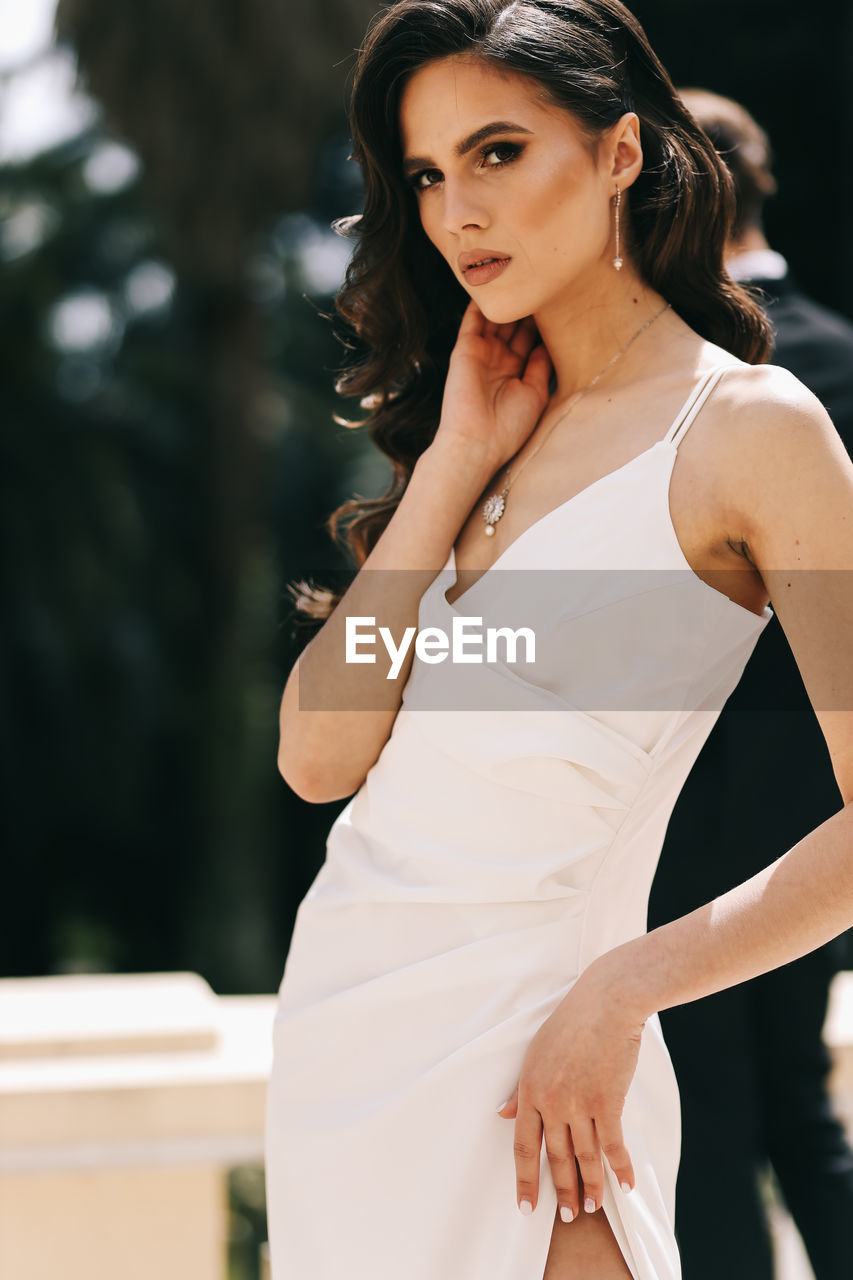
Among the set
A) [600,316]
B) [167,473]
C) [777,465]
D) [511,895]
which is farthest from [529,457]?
[167,473]

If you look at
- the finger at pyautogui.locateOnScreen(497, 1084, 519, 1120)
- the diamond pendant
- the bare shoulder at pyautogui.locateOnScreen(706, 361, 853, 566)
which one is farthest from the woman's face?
the finger at pyautogui.locateOnScreen(497, 1084, 519, 1120)

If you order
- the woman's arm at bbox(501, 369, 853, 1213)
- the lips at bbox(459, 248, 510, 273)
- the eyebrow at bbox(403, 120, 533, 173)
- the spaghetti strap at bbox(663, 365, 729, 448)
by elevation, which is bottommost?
the woman's arm at bbox(501, 369, 853, 1213)

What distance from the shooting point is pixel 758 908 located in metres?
1.40

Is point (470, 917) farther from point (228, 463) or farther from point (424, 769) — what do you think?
point (228, 463)

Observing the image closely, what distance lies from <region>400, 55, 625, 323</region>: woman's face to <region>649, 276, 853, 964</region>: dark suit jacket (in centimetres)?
61

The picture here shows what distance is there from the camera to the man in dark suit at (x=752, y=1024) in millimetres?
2219

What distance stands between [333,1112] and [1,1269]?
963mm

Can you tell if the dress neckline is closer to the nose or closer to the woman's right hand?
the woman's right hand

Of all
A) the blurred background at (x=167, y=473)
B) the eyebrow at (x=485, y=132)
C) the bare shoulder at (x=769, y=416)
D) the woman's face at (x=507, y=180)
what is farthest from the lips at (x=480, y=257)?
the blurred background at (x=167, y=473)

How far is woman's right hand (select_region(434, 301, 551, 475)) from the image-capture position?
71.9 inches

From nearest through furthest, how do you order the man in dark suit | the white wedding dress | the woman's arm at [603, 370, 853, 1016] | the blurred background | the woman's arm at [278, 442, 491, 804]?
the woman's arm at [603, 370, 853, 1016] → the white wedding dress → the woman's arm at [278, 442, 491, 804] → the man in dark suit → the blurred background

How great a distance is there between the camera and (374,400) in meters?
2.14

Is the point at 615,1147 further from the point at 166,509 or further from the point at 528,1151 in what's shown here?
the point at 166,509

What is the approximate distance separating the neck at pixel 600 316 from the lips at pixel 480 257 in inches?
5.6
